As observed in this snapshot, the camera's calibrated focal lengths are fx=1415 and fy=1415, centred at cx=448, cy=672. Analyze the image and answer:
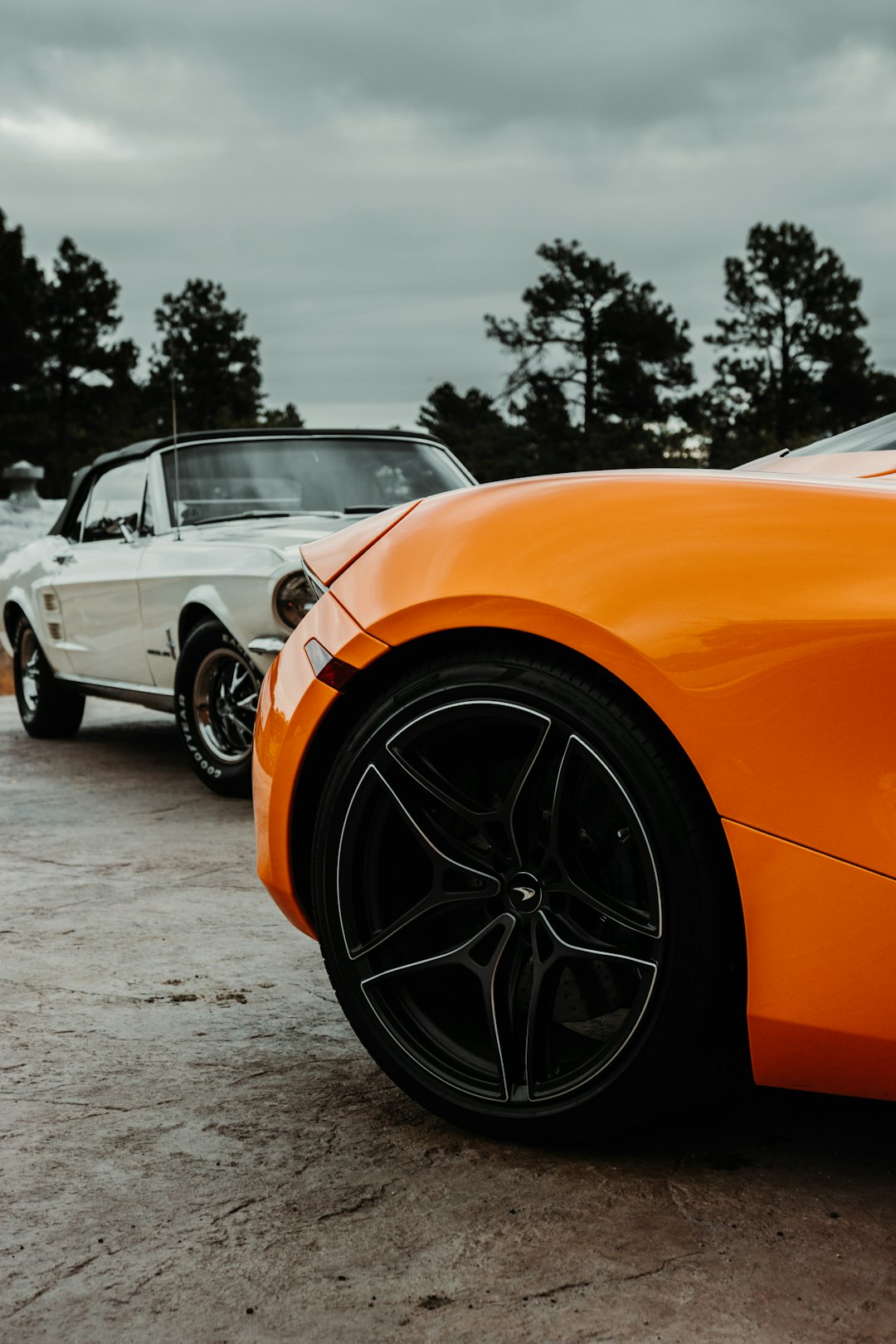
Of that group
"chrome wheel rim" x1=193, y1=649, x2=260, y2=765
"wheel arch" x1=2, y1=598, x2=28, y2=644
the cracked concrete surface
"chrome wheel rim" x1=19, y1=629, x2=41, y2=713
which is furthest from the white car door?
the cracked concrete surface

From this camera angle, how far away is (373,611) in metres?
2.38

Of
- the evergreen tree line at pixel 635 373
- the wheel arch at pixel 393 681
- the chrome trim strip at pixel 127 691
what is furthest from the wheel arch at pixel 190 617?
the evergreen tree line at pixel 635 373

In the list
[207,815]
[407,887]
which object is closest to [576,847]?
[407,887]

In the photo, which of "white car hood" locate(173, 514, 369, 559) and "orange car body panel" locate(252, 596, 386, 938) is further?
"white car hood" locate(173, 514, 369, 559)

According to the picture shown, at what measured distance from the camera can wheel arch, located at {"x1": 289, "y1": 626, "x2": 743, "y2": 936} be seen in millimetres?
2037

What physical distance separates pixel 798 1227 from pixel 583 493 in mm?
1125

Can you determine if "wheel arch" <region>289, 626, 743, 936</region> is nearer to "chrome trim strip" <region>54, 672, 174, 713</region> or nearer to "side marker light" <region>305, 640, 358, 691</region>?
"side marker light" <region>305, 640, 358, 691</region>

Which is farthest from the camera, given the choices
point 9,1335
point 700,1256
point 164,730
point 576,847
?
point 164,730

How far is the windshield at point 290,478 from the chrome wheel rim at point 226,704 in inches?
39.0

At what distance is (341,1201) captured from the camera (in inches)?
82.1

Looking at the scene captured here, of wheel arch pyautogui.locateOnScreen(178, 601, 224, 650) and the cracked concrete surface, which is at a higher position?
wheel arch pyautogui.locateOnScreen(178, 601, 224, 650)

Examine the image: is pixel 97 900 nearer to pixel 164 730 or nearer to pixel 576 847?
pixel 576 847

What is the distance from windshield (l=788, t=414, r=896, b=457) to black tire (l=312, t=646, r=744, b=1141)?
2.93 ft

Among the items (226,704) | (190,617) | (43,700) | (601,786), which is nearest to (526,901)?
(601,786)
